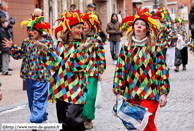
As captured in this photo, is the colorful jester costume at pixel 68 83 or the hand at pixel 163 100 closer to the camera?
the hand at pixel 163 100

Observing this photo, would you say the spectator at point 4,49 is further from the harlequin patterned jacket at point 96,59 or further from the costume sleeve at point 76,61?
the costume sleeve at point 76,61

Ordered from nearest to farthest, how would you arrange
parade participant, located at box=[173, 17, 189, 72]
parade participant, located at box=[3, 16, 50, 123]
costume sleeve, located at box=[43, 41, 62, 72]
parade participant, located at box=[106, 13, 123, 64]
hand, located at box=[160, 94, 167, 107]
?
hand, located at box=[160, 94, 167, 107], costume sleeve, located at box=[43, 41, 62, 72], parade participant, located at box=[3, 16, 50, 123], parade participant, located at box=[173, 17, 189, 72], parade participant, located at box=[106, 13, 123, 64]

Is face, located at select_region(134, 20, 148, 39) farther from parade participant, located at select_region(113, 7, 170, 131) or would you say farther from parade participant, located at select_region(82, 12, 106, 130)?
parade participant, located at select_region(82, 12, 106, 130)

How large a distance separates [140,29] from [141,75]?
54cm

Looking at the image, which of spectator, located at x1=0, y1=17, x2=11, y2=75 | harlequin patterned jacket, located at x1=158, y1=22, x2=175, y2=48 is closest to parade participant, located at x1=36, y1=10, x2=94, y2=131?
harlequin patterned jacket, located at x1=158, y1=22, x2=175, y2=48

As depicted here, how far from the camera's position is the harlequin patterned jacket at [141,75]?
4199 mm

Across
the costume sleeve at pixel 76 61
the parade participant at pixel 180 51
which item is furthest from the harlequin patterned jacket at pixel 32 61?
the parade participant at pixel 180 51

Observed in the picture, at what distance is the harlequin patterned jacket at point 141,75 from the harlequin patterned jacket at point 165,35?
7249mm

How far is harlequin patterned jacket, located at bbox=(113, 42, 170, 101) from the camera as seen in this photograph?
420 centimetres

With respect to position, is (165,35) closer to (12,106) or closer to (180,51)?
(180,51)

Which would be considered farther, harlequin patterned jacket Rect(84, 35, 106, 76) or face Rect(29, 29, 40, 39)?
face Rect(29, 29, 40, 39)

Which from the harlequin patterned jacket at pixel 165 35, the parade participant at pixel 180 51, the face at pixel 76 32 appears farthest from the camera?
the parade participant at pixel 180 51

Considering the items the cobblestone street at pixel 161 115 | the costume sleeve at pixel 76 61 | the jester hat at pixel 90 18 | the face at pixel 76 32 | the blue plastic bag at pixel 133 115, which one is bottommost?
the cobblestone street at pixel 161 115

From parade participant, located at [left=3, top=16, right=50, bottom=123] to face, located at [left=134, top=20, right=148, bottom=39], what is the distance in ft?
6.20
